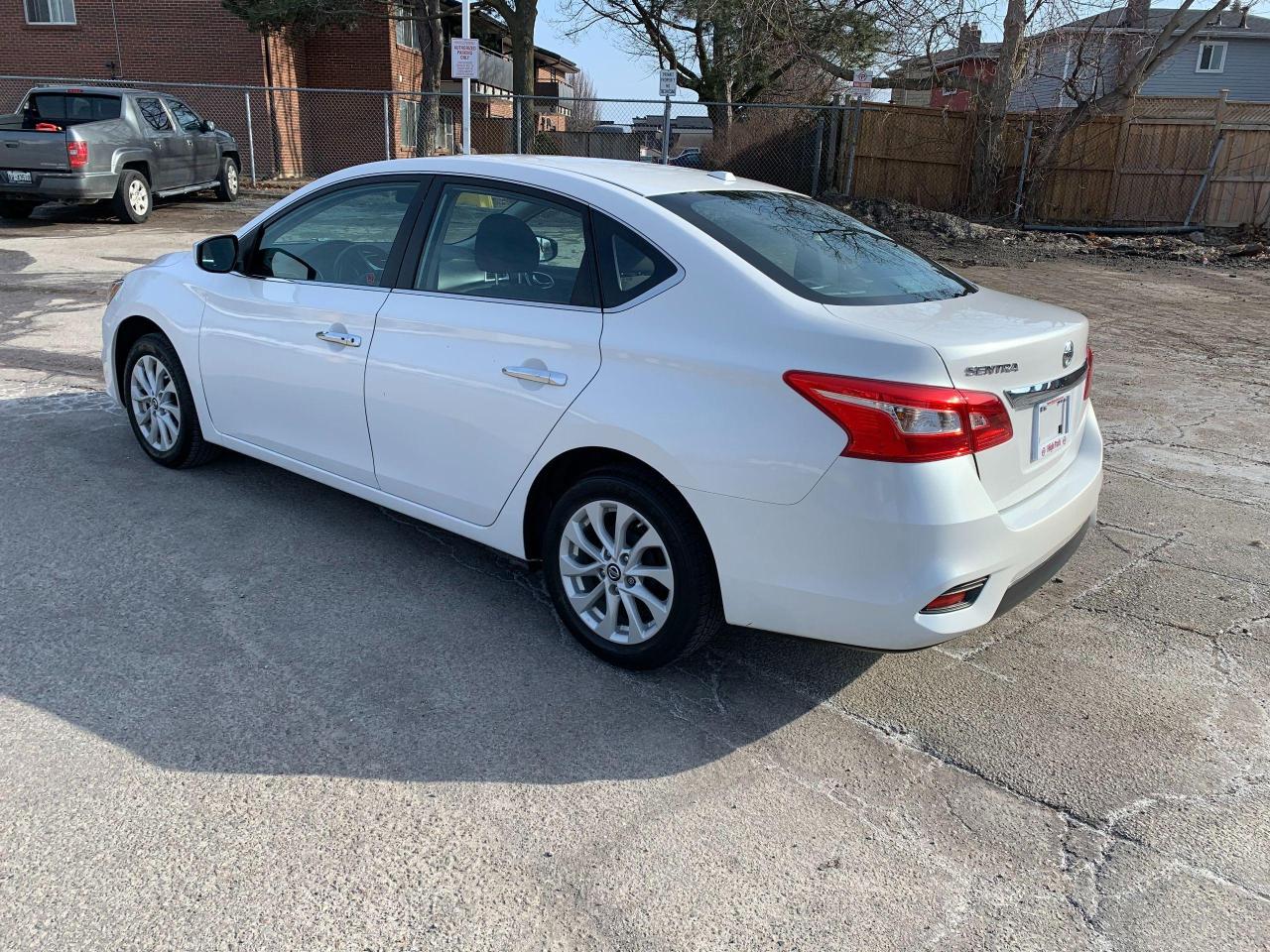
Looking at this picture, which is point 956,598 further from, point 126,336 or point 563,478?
point 126,336

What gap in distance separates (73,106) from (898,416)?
15797 mm

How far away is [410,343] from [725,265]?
1328 mm

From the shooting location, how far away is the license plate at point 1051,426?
10.5ft

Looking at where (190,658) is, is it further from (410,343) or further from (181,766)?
(410,343)

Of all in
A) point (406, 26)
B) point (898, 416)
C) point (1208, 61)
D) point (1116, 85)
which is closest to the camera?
point (898, 416)

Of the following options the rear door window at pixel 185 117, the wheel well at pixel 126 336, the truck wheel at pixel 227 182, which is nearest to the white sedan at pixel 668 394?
the wheel well at pixel 126 336

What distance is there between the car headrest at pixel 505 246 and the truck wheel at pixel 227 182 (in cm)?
1647

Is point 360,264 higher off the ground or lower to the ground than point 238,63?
lower

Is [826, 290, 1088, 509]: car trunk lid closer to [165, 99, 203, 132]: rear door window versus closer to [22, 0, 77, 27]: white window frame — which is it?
[165, 99, 203, 132]: rear door window

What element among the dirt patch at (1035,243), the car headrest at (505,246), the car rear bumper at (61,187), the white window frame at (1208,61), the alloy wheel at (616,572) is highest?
the white window frame at (1208,61)

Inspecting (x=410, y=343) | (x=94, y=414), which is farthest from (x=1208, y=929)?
(x=94, y=414)

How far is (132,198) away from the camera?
15.2 meters

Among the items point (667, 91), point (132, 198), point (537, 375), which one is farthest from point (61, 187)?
point (537, 375)

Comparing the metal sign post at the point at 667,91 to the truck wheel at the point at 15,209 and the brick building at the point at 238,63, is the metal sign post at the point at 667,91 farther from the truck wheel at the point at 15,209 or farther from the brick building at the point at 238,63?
the truck wheel at the point at 15,209
